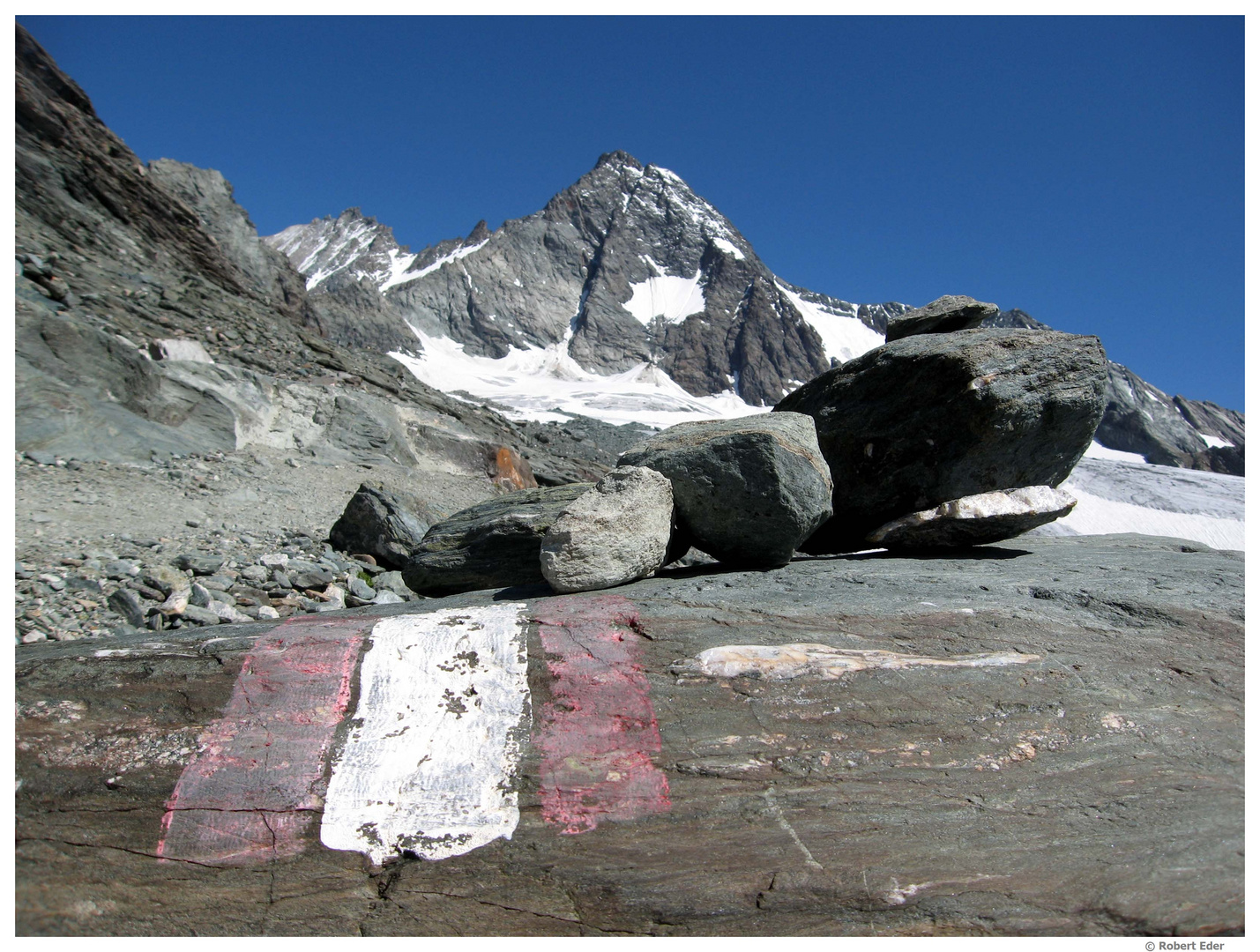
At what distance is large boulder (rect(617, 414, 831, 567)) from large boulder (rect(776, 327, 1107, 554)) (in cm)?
119

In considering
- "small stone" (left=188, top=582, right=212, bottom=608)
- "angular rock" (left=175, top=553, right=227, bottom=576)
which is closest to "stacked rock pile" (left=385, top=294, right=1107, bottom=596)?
"small stone" (left=188, top=582, right=212, bottom=608)

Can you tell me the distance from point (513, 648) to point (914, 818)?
2.16 m

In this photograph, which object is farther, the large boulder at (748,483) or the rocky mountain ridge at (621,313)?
the rocky mountain ridge at (621,313)

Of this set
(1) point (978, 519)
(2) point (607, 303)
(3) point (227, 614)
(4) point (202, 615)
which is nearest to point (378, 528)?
(3) point (227, 614)

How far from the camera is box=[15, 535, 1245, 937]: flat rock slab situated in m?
2.89

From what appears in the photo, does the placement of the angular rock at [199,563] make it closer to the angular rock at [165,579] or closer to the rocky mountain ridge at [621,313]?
the angular rock at [165,579]

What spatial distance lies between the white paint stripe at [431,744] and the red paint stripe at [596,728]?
0.58 feet

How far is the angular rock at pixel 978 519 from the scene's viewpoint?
18.7ft

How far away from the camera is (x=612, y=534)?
5.18 meters

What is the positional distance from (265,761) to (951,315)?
7642 millimetres

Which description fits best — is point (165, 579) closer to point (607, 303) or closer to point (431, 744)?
point (431, 744)

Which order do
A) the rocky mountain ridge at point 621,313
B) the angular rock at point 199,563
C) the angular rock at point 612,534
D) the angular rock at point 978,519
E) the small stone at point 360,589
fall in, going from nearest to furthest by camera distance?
the angular rock at point 612,534 → the angular rock at point 978,519 → the angular rock at point 199,563 → the small stone at point 360,589 → the rocky mountain ridge at point 621,313

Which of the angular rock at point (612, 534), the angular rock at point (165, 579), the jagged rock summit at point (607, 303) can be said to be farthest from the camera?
the jagged rock summit at point (607, 303)

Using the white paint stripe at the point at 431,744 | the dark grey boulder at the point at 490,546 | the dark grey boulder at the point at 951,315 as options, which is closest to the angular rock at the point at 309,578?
the dark grey boulder at the point at 490,546
